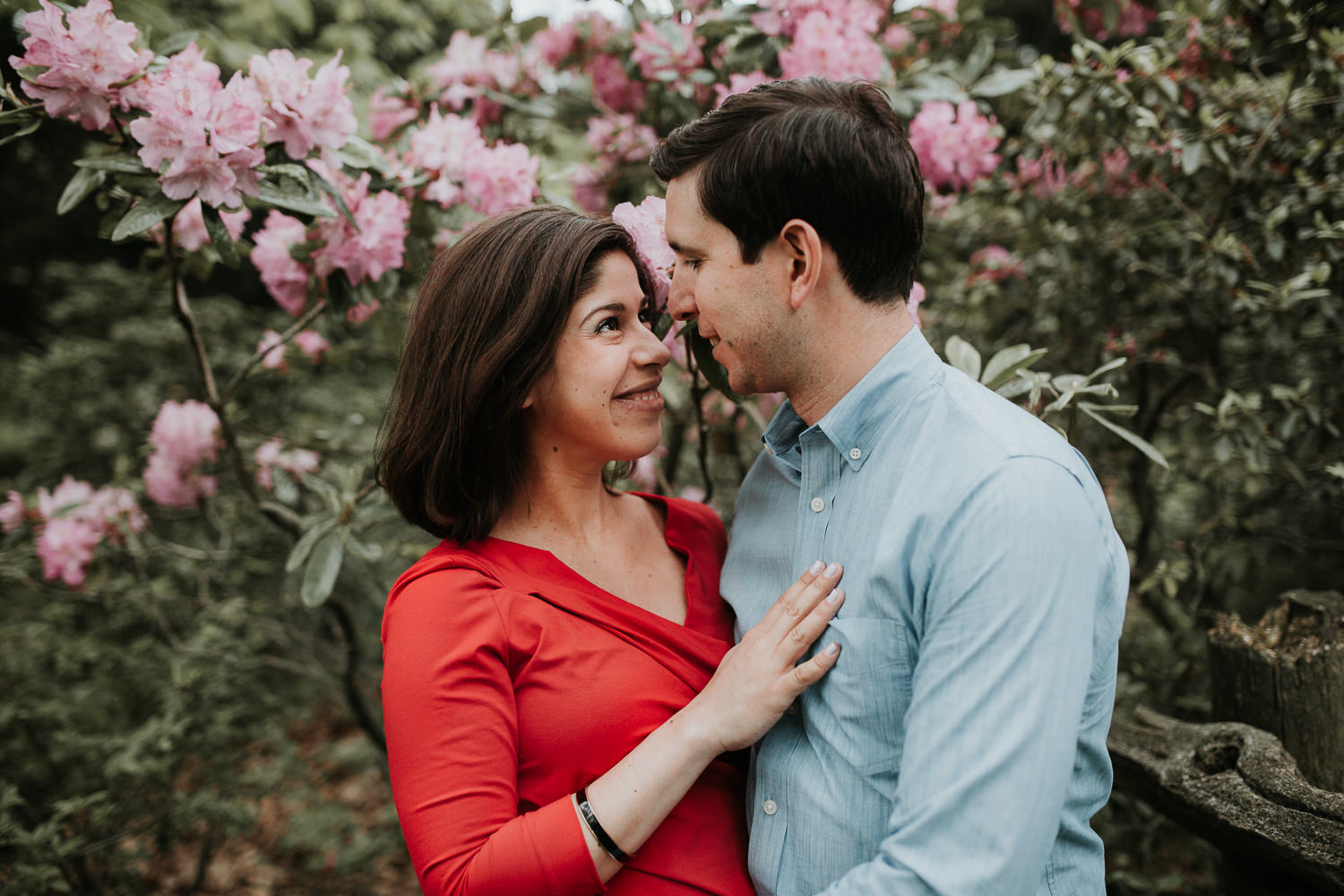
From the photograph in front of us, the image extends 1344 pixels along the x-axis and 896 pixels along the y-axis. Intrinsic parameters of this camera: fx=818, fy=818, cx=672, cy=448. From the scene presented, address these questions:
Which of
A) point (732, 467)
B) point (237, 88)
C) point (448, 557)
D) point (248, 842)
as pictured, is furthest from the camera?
point (732, 467)

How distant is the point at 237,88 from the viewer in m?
1.54

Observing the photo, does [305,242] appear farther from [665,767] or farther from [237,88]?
[665,767]

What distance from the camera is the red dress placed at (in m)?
1.19

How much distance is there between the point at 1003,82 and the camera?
7.22 feet

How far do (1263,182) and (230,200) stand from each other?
2.60 meters

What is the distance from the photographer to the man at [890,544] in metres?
0.97

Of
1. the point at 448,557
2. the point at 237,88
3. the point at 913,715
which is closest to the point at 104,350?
the point at 237,88

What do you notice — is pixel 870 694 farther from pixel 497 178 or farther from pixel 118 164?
pixel 118 164

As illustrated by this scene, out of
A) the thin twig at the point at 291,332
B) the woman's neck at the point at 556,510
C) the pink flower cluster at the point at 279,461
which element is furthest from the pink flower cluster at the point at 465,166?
the pink flower cluster at the point at 279,461

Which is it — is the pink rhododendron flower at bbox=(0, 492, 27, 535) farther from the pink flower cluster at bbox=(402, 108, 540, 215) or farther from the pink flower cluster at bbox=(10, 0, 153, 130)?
the pink flower cluster at bbox=(402, 108, 540, 215)

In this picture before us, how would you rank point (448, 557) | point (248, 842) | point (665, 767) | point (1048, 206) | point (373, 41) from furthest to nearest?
point (373, 41)
point (248, 842)
point (1048, 206)
point (448, 557)
point (665, 767)

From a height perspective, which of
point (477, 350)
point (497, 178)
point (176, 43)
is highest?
point (176, 43)

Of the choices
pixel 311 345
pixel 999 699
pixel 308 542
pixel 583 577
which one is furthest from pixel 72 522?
pixel 999 699

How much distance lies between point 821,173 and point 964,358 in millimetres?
641
